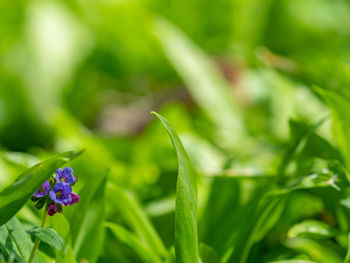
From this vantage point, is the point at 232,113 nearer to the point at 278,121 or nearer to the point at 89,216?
the point at 278,121

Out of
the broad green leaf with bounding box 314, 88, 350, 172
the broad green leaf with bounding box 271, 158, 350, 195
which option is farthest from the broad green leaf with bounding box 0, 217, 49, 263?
the broad green leaf with bounding box 314, 88, 350, 172

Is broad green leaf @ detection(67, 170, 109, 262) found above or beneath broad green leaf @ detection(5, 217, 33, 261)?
beneath

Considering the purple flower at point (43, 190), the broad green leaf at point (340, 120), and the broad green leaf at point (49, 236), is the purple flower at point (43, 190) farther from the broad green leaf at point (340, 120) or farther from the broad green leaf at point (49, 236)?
the broad green leaf at point (340, 120)

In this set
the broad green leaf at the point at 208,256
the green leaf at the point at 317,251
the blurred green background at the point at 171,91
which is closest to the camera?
the broad green leaf at the point at 208,256

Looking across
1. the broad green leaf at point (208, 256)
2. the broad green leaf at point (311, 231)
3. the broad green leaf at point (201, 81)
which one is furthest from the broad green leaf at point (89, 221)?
the broad green leaf at point (201, 81)

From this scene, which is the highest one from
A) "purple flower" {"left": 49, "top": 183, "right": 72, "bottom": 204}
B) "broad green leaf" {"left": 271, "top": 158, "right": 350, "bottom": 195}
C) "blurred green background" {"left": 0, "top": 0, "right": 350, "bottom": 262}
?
"purple flower" {"left": 49, "top": 183, "right": 72, "bottom": 204}

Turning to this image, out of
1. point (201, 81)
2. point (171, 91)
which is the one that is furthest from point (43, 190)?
point (171, 91)

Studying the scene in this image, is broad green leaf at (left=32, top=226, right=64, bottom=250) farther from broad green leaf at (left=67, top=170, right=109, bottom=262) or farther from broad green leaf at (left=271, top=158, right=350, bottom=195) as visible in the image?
broad green leaf at (left=271, top=158, right=350, bottom=195)

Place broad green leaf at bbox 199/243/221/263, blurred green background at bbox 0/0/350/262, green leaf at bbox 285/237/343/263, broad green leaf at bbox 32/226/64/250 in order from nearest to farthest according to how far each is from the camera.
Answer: broad green leaf at bbox 32/226/64/250 < broad green leaf at bbox 199/243/221/263 < green leaf at bbox 285/237/343/263 < blurred green background at bbox 0/0/350/262
